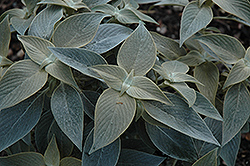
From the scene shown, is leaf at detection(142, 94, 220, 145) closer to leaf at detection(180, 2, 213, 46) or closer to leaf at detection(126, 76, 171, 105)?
leaf at detection(126, 76, 171, 105)

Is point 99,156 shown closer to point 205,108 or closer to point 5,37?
point 205,108

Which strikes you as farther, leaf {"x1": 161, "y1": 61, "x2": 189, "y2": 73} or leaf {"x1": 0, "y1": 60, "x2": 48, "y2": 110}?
leaf {"x1": 161, "y1": 61, "x2": 189, "y2": 73}

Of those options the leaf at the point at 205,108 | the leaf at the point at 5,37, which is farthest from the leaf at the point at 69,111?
the leaf at the point at 205,108

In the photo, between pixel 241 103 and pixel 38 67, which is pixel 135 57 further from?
pixel 241 103

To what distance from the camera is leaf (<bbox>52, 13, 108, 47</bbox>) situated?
2.65 ft

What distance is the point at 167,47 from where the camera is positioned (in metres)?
1.04

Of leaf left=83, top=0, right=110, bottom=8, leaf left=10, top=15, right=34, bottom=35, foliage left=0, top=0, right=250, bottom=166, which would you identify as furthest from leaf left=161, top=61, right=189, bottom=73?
leaf left=10, top=15, right=34, bottom=35

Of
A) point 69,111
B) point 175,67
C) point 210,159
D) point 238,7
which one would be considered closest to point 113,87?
point 69,111

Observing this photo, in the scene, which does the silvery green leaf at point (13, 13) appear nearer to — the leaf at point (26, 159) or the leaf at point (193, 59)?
the leaf at point (26, 159)

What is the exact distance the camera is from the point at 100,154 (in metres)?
0.86

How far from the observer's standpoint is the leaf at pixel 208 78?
37.9 inches

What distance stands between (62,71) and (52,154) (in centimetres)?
28

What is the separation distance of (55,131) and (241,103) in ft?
2.12

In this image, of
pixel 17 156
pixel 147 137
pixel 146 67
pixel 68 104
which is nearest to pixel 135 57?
pixel 146 67
